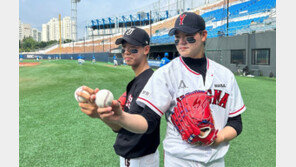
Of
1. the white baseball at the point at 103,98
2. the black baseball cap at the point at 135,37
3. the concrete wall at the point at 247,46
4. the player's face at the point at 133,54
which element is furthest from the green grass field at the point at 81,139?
the concrete wall at the point at 247,46

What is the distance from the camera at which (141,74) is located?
1811mm

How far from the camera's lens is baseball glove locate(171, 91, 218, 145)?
4.14 feet

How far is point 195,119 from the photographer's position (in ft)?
4.14

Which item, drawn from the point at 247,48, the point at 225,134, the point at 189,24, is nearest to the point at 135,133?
A: the point at 225,134

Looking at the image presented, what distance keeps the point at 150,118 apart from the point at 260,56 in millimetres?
16874

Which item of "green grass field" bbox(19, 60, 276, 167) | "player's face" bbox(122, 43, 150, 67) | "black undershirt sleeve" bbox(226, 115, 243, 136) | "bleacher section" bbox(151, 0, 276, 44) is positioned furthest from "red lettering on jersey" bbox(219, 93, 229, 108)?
"bleacher section" bbox(151, 0, 276, 44)

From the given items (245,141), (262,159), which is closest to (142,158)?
(262,159)

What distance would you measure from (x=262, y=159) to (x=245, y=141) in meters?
0.67

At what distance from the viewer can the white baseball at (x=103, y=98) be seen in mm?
916

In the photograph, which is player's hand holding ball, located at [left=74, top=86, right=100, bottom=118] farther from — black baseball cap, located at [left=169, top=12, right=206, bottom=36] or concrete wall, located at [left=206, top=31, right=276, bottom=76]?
concrete wall, located at [left=206, top=31, right=276, bottom=76]

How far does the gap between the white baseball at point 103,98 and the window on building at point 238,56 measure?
17.9 metres

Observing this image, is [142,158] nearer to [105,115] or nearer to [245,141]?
[105,115]

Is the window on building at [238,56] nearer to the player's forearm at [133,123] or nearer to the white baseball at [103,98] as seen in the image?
the player's forearm at [133,123]

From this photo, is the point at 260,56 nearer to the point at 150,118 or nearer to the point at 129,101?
the point at 129,101
